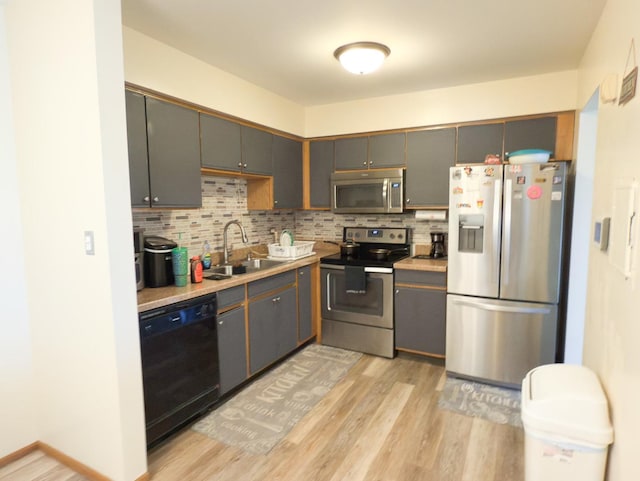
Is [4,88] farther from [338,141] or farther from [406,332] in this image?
[406,332]

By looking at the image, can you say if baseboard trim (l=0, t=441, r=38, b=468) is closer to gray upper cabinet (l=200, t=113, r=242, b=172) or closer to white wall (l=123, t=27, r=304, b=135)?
gray upper cabinet (l=200, t=113, r=242, b=172)

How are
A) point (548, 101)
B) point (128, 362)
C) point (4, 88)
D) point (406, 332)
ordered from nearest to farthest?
point (128, 362) → point (4, 88) → point (548, 101) → point (406, 332)

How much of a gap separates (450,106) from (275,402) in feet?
9.42

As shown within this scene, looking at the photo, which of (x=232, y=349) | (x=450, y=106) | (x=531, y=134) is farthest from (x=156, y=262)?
(x=531, y=134)

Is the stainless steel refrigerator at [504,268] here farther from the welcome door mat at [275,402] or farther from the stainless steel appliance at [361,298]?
the welcome door mat at [275,402]

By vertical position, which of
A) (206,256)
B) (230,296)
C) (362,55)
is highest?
(362,55)

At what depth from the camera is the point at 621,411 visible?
122 centimetres

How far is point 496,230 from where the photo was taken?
2.72 metres

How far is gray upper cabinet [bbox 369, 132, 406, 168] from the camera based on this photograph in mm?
A: 3531

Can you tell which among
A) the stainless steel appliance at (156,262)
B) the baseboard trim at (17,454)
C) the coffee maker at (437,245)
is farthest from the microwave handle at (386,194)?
the baseboard trim at (17,454)

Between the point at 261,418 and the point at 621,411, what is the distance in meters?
1.91

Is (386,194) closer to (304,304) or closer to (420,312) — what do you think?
(420,312)

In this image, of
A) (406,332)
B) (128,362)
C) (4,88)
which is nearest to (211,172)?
(4,88)

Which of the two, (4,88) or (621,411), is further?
(4,88)
